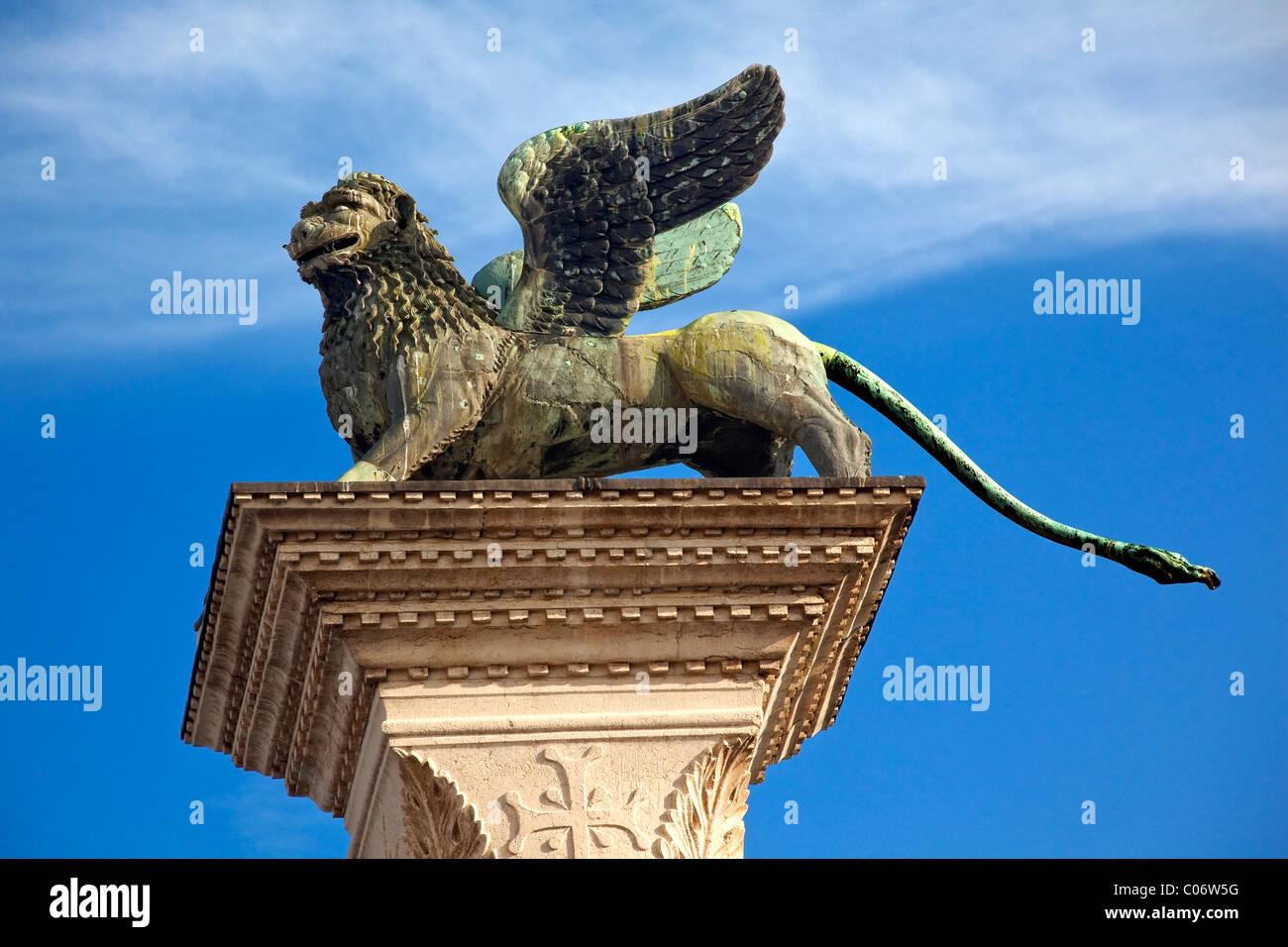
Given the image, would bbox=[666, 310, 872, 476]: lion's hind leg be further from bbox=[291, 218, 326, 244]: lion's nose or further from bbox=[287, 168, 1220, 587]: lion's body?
bbox=[291, 218, 326, 244]: lion's nose

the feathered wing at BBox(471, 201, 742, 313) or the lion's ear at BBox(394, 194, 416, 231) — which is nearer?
the lion's ear at BBox(394, 194, 416, 231)

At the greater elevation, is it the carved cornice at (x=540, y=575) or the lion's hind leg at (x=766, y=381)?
the lion's hind leg at (x=766, y=381)

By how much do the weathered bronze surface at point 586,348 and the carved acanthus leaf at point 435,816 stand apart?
2.10 m

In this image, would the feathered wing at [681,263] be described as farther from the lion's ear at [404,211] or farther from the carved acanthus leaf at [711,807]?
the carved acanthus leaf at [711,807]

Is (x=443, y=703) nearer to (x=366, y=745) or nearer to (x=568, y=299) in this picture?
(x=366, y=745)

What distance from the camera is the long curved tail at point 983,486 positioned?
21.3 m

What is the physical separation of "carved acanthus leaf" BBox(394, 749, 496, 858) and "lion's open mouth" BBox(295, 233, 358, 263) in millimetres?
3813

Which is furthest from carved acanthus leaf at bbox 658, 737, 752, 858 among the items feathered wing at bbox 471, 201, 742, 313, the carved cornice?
feathered wing at bbox 471, 201, 742, 313

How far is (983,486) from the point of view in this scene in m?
22.0

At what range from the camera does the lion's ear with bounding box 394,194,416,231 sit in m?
21.9

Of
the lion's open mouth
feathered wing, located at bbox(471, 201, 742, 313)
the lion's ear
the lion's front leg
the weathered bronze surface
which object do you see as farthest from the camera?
feathered wing, located at bbox(471, 201, 742, 313)

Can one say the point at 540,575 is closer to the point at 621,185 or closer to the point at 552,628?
the point at 552,628

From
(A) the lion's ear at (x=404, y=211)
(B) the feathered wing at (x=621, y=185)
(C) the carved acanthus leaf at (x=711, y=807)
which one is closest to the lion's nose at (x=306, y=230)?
(A) the lion's ear at (x=404, y=211)

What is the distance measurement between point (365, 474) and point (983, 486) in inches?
181
